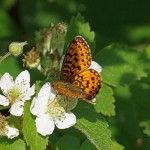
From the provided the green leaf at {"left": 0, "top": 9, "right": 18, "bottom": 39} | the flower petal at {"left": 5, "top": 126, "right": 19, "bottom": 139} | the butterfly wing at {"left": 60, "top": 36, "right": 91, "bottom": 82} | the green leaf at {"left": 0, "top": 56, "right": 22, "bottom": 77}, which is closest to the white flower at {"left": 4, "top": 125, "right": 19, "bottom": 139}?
the flower petal at {"left": 5, "top": 126, "right": 19, "bottom": 139}

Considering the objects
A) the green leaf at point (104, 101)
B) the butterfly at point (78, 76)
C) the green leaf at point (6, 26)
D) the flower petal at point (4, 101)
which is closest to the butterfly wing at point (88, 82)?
the butterfly at point (78, 76)

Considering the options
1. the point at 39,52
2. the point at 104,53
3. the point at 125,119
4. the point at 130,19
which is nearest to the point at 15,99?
the point at 39,52

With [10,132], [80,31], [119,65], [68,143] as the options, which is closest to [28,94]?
[10,132]

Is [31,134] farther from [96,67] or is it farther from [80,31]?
[80,31]

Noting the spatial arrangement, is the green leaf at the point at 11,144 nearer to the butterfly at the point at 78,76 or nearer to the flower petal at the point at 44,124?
the flower petal at the point at 44,124

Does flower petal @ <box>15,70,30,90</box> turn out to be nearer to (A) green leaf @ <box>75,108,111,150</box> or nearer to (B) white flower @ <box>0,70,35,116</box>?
(B) white flower @ <box>0,70,35,116</box>

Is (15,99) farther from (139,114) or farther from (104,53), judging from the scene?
(139,114)
